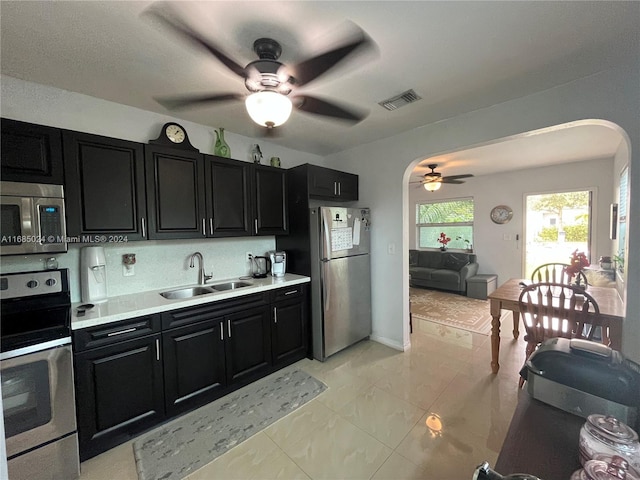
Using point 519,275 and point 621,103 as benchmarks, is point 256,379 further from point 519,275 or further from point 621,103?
point 519,275

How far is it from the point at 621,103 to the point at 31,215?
3.87 meters

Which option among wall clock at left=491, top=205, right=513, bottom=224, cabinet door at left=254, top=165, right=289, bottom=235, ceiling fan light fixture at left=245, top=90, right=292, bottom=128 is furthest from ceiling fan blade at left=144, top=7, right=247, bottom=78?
wall clock at left=491, top=205, right=513, bottom=224

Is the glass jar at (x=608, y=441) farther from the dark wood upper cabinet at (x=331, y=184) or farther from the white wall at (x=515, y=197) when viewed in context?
the white wall at (x=515, y=197)

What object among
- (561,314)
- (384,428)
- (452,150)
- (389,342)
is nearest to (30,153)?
(384,428)

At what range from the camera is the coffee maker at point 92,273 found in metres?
1.98

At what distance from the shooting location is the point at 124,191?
1.99m

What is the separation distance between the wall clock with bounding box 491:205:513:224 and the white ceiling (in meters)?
3.85

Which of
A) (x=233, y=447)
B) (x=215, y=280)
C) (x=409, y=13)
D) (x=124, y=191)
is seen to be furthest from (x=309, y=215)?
(x=233, y=447)

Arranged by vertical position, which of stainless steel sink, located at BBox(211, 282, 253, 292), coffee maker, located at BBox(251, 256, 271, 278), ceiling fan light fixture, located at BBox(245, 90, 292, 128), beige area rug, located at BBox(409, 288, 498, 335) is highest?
ceiling fan light fixture, located at BBox(245, 90, 292, 128)

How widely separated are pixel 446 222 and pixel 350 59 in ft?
18.8

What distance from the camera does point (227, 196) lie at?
2.53 metres

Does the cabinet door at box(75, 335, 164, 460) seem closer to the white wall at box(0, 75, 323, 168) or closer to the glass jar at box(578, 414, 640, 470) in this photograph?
the white wall at box(0, 75, 323, 168)

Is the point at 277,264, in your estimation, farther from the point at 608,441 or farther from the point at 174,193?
the point at 608,441

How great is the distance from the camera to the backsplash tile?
196cm
